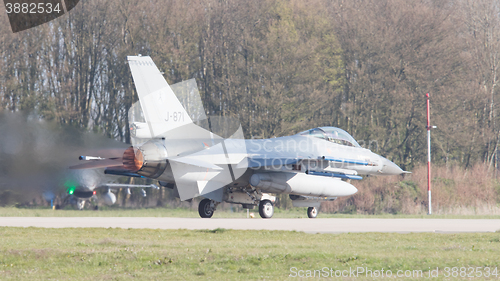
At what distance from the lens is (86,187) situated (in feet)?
81.8

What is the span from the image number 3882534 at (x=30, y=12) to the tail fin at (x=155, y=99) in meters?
16.9

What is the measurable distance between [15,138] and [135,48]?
1763 cm

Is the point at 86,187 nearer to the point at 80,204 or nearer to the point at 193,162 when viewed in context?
the point at 80,204

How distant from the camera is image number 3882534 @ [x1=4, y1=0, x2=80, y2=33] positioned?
101 ft

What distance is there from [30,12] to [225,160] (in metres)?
19.4

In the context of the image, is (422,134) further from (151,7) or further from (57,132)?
(57,132)

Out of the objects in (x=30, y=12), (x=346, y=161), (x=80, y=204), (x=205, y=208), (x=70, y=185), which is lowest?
(x=80, y=204)

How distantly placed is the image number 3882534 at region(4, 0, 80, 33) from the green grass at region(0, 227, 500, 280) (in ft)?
74.9

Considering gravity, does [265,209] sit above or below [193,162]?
below

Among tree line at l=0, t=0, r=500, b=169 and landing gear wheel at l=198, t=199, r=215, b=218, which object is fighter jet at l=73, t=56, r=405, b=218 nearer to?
landing gear wheel at l=198, t=199, r=215, b=218

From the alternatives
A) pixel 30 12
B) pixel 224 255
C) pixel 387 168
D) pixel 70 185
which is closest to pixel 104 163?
pixel 70 185

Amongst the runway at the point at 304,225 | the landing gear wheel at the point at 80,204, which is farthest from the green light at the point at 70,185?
the landing gear wheel at the point at 80,204

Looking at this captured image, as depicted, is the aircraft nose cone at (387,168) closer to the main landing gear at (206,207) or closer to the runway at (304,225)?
the runway at (304,225)

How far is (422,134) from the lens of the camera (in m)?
38.9
